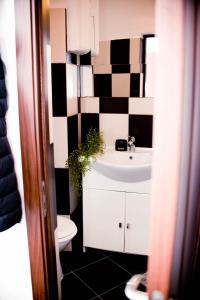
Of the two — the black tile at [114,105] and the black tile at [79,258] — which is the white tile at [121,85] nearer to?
the black tile at [114,105]

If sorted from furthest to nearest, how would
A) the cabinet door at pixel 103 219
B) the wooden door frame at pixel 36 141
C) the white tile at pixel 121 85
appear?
the white tile at pixel 121 85 < the cabinet door at pixel 103 219 < the wooden door frame at pixel 36 141

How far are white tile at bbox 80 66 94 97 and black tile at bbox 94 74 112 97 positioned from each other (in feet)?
0.15

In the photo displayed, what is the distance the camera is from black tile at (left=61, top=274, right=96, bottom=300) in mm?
2018

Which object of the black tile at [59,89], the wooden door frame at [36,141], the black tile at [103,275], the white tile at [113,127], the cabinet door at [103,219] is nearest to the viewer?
the wooden door frame at [36,141]

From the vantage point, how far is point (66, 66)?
2.26 m

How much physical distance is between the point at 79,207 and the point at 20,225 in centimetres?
147

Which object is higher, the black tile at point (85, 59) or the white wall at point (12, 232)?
the black tile at point (85, 59)

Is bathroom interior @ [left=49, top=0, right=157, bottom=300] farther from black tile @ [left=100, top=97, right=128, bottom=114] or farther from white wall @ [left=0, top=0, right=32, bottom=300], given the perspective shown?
white wall @ [left=0, top=0, right=32, bottom=300]

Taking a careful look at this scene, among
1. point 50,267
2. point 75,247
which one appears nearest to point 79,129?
point 75,247

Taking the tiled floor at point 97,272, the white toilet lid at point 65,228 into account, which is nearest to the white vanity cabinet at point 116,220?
the tiled floor at point 97,272

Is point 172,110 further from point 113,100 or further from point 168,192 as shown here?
point 113,100

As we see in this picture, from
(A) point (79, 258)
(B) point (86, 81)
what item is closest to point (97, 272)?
(A) point (79, 258)

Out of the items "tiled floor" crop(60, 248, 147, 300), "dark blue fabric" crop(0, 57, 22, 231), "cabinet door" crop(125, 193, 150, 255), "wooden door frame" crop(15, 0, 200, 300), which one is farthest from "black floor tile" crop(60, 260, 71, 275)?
"dark blue fabric" crop(0, 57, 22, 231)

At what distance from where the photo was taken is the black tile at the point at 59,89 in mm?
2264
